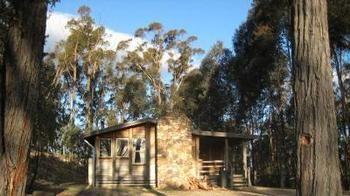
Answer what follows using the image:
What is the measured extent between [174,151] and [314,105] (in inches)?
799

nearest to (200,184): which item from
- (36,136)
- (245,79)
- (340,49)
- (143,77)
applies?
(36,136)

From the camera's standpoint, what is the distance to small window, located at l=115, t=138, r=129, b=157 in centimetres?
2556

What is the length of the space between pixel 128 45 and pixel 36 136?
30.2m

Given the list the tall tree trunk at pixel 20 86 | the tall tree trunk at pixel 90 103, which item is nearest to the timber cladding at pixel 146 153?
the tall tree trunk at pixel 20 86

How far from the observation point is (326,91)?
5.16 meters

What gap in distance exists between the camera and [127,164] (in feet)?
83.8

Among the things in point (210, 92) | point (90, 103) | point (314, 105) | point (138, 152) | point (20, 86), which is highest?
point (210, 92)

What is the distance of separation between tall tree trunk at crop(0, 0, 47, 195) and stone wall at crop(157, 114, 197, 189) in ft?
65.3

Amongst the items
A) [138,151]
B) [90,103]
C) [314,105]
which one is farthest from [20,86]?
[90,103]

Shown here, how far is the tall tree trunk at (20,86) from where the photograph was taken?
4.89m

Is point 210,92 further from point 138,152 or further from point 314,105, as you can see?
point 314,105

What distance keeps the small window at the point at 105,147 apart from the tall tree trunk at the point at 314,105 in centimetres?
2122

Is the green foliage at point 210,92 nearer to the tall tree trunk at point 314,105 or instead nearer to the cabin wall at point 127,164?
the cabin wall at point 127,164

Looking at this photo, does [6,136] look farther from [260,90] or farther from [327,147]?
[260,90]
